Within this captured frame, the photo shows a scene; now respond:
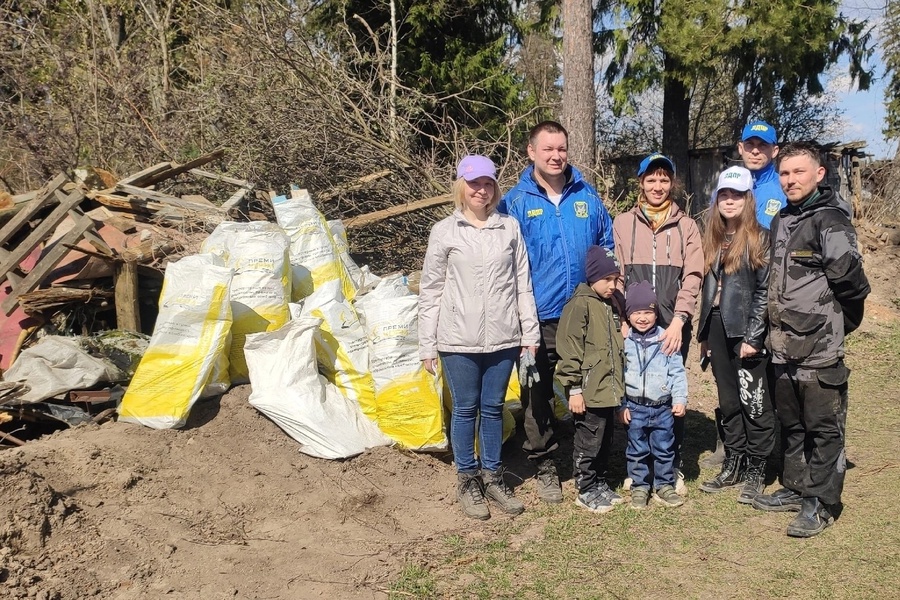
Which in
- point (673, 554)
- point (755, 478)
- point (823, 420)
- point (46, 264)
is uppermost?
point (46, 264)

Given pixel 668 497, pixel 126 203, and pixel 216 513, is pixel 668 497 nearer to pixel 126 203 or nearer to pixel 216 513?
pixel 216 513

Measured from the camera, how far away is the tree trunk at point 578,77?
791 centimetres

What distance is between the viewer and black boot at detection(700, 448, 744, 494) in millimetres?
4297

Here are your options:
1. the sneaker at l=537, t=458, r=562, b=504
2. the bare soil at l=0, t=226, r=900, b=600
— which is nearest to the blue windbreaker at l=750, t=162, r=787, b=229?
the sneaker at l=537, t=458, r=562, b=504

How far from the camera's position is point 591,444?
4039 millimetres

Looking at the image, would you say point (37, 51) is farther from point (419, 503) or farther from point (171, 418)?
point (419, 503)

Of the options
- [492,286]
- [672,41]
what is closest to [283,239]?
[492,286]

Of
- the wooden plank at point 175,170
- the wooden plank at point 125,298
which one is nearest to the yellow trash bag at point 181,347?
the wooden plank at point 125,298

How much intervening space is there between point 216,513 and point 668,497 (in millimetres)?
2389

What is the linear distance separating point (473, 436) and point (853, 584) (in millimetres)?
1862

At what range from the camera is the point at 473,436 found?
158 inches

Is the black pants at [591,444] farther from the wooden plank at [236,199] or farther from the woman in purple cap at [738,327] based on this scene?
the wooden plank at [236,199]

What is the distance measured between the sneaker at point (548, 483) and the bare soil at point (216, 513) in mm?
85

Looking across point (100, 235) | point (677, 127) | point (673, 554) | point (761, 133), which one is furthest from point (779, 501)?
point (677, 127)
